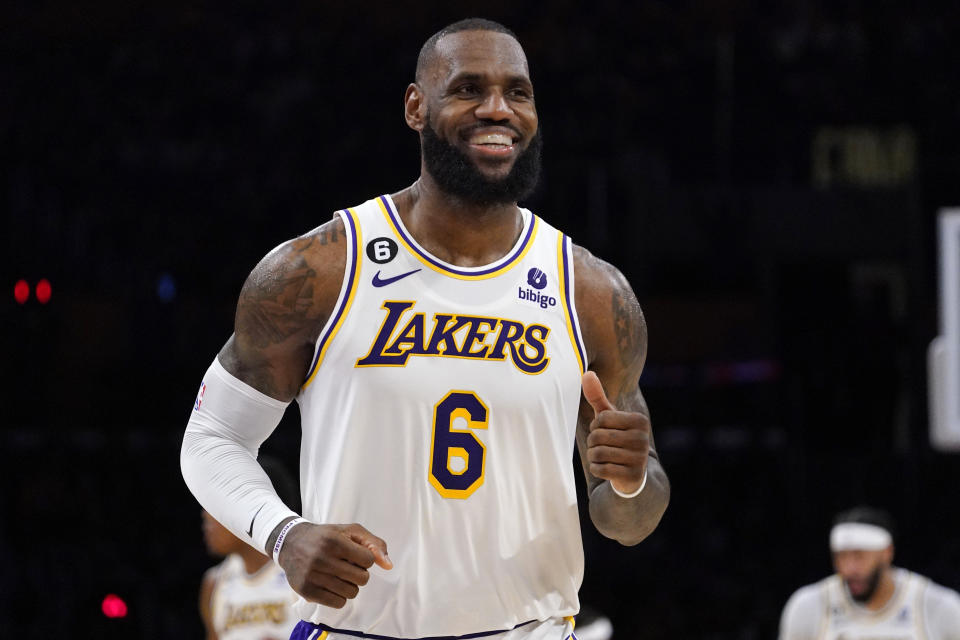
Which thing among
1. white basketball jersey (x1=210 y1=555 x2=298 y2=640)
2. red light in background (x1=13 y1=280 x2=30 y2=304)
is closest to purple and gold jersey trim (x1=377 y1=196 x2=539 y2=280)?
white basketball jersey (x1=210 y1=555 x2=298 y2=640)

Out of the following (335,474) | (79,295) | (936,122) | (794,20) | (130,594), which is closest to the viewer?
(335,474)

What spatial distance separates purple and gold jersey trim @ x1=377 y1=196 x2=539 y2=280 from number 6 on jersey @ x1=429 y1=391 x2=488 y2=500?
313 millimetres

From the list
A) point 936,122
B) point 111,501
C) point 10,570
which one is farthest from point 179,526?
point 936,122

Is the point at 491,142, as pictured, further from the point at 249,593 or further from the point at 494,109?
the point at 249,593

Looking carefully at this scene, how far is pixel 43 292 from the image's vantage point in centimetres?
945

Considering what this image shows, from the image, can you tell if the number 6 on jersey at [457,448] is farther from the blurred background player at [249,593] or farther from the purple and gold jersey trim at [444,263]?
the blurred background player at [249,593]

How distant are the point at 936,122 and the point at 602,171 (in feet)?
10.6

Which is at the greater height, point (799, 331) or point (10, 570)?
point (799, 331)

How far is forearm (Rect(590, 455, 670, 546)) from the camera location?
2.96m

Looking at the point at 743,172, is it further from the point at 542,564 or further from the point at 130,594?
the point at 542,564

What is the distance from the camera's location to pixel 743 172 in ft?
38.5

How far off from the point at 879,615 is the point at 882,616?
0.06ft

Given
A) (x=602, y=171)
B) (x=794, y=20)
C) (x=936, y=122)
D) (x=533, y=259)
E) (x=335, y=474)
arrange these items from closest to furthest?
(x=335, y=474)
(x=533, y=259)
(x=602, y=171)
(x=936, y=122)
(x=794, y=20)

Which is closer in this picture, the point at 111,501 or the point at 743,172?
the point at 111,501
